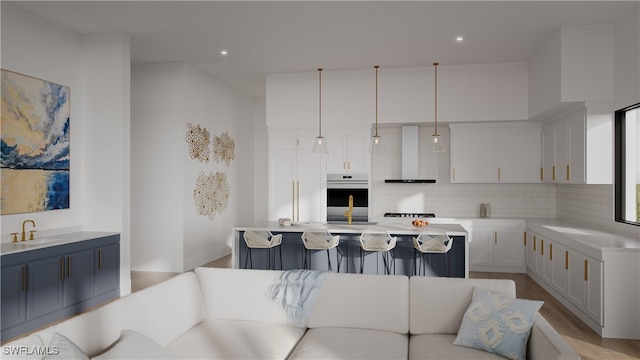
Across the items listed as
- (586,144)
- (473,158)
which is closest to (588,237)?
(586,144)

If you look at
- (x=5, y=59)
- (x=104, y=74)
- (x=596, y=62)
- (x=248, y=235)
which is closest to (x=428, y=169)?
(x=596, y=62)

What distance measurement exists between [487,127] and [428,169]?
3.95ft

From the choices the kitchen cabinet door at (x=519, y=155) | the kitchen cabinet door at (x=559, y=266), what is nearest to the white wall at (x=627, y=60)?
the kitchen cabinet door at (x=559, y=266)

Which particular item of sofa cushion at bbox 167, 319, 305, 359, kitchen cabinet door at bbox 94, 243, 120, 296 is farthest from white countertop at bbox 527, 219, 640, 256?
kitchen cabinet door at bbox 94, 243, 120, 296

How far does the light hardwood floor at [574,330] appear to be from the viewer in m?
3.74

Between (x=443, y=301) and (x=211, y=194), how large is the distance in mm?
5670

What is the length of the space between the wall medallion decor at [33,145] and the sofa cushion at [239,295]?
2668 mm

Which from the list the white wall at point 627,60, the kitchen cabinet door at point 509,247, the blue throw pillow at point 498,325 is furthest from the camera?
the kitchen cabinet door at point 509,247

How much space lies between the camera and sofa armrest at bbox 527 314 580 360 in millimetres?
2127

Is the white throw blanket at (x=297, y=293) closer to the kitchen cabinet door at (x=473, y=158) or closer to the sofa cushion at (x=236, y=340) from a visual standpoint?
the sofa cushion at (x=236, y=340)

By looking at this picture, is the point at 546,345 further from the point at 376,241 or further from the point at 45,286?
the point at 45,286

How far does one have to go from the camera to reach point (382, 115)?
23.8ft

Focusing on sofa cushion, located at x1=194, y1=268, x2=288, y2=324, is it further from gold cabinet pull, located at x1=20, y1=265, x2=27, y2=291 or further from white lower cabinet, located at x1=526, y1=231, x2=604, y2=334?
white lower cabinet, located at x1=526, y1=231, x2=604, y2=334

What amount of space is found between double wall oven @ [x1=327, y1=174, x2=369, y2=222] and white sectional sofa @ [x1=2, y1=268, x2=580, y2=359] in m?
4.19
